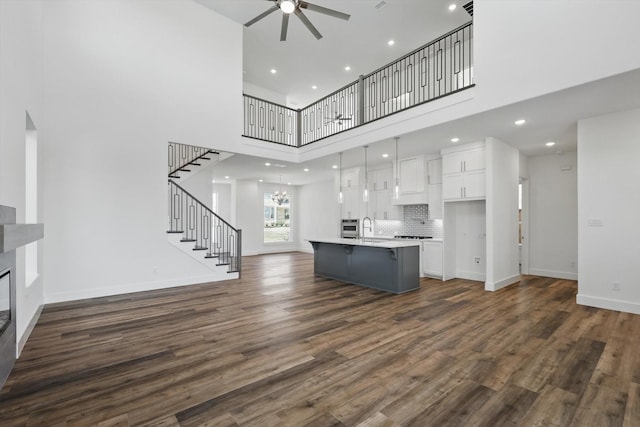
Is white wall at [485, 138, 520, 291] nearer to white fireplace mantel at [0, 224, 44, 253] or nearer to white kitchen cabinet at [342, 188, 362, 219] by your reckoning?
white kitchen cabinet at [342, 188, 362, 219]

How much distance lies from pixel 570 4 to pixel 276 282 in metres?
6.18

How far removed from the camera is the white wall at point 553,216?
6.55 meters

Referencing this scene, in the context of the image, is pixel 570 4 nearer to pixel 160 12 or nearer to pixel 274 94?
pixel 160 12

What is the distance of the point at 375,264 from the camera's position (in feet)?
18.8

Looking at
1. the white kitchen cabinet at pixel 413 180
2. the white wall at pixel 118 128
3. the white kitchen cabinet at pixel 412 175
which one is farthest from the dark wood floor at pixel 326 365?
the white kitchen cabinet at pixel 412 175

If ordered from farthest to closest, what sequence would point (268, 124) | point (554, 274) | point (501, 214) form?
point (268, 124), point (554, 274), point (501, 214)

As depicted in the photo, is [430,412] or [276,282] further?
[276,282]

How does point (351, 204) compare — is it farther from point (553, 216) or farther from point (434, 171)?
point (553, 216)

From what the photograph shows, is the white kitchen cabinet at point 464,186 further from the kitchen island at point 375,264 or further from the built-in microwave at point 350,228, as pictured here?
the built-in microwave at point 350,228

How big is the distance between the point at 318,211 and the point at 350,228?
105 inches

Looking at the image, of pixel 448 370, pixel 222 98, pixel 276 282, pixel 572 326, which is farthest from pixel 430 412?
pixel 222 98

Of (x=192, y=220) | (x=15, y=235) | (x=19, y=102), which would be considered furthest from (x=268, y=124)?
(x=15, y=235)

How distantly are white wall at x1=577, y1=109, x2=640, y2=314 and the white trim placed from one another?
6668mm

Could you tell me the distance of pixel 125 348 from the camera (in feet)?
10.1
